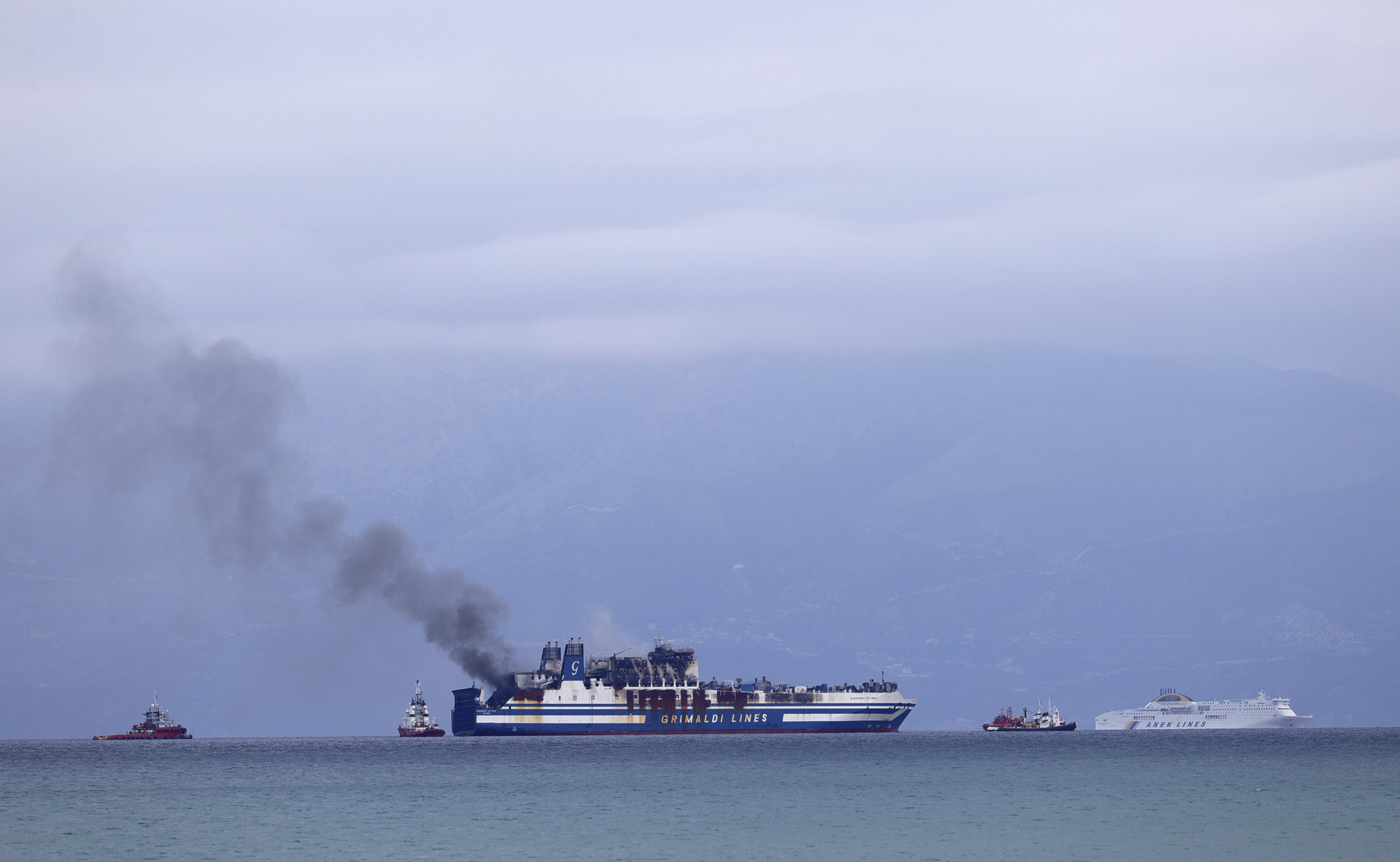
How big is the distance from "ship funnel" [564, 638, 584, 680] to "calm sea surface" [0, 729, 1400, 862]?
4015 centimetres

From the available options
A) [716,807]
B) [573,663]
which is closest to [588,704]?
[573,663]

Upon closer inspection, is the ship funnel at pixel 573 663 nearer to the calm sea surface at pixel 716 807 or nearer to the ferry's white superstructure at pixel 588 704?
the ferry's white superstructure at pixel 588 704

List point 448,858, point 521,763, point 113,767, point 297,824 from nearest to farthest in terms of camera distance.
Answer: point 448,858 → point 297,824 → point 521,763 → point 113,767

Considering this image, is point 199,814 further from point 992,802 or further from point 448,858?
point 992,802

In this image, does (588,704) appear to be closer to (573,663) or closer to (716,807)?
(573,663)

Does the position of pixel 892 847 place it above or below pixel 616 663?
below

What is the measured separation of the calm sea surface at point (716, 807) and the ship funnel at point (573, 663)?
4015 cm

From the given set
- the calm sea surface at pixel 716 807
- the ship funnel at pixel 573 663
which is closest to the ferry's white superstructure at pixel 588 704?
the ship funnel at pixel 573 663

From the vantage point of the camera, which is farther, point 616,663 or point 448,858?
point 616,663

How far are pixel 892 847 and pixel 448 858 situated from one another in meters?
19.0

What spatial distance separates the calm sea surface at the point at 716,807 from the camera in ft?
238

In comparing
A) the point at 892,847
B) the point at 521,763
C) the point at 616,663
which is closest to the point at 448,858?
the point at 892,847

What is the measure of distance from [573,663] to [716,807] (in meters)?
104

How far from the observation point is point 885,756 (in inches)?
5822
